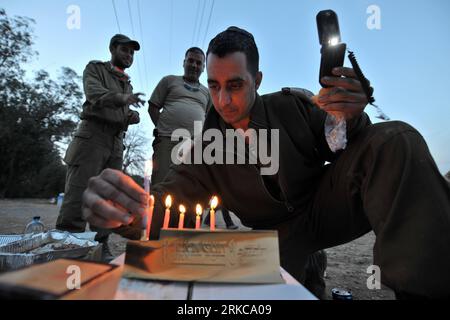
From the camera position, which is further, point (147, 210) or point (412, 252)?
point (147, 210)

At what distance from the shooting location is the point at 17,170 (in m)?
26.1

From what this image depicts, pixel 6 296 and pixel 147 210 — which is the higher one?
pixel 147 210

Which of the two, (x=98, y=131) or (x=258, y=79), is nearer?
(x=258, y=79)

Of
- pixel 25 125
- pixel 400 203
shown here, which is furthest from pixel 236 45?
pixel 25 125

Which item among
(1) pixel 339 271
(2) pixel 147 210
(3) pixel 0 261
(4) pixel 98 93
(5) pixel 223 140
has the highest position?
(4) pixel 98 93

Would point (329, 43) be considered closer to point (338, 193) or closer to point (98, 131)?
point (338, 193)

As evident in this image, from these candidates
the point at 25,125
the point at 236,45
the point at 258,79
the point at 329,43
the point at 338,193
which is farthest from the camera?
the point at 25,125

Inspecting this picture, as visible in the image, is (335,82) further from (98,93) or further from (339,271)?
(98,93)

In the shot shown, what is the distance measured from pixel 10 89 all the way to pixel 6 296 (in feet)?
111

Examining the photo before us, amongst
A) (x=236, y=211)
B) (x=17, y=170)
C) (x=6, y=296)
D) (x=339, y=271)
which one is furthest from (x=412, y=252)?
(x=17, y=170)

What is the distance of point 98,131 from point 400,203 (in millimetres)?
3914

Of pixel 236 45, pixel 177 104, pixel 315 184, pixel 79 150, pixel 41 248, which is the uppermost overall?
pixel 177 104

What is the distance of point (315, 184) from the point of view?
2.09 metres

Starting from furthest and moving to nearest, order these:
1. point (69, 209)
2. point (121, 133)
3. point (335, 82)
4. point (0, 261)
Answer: point (121, 133) → point (69, 209) → point (0, 261) → point (335, 82)
